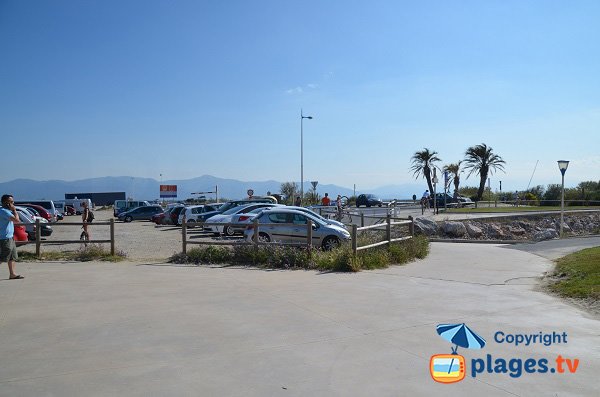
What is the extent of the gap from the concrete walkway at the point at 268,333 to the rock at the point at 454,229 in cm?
1578

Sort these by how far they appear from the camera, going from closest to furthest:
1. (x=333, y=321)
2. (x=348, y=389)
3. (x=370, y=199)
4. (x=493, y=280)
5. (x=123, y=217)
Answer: (x=348, y=389), (x=333, y=321), (x=493, y=280), (x=123, y=217), (x=370, y=199)

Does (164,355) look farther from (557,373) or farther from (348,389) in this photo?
(557,373)

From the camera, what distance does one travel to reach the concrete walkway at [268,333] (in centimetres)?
516

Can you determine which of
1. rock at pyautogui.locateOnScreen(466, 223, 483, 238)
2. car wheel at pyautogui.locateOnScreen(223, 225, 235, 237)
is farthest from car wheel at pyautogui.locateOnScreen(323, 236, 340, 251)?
rock at pyautogui.locateOnScreen(466, 223, 483, 238)

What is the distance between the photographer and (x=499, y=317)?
Result: 8.20 meters

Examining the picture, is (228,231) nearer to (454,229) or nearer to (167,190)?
(454,229)

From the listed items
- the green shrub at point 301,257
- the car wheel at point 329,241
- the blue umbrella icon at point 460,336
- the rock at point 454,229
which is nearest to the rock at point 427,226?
the rock at point 454,229

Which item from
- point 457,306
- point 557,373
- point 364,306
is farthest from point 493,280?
point 557,373

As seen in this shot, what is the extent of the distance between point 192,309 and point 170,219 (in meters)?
29.0

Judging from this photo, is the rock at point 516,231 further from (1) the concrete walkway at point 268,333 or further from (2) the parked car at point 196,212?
(1) the concrete walkway at point 268,333

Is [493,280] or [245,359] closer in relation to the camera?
[245,359]

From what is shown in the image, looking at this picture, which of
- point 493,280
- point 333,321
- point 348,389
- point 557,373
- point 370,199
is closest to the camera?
point 348,389

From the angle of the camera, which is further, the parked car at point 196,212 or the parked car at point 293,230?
the parked car at point 196,212

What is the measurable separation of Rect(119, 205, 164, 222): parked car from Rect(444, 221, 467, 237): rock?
86.5ft
